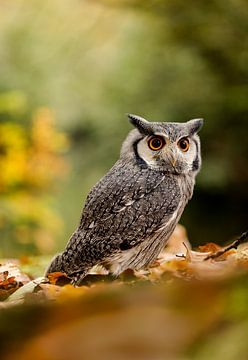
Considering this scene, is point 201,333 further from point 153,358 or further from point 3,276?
point 3,276

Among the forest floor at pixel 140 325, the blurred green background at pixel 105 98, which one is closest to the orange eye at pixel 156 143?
the forest floor at pixel 140 325

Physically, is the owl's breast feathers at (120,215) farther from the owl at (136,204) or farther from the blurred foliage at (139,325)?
the blurred foliage at (139,325)

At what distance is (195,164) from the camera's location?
3.21 meters

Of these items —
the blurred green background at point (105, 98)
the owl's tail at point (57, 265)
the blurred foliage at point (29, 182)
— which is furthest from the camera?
the blurred foliage at point (29, 182)

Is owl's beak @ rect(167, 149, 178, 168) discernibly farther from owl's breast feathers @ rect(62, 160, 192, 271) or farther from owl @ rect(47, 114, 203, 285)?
owl's breast feathers @ rect(62, 160, 192, 271)

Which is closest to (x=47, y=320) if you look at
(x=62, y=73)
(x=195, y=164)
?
(x=195, y=164)

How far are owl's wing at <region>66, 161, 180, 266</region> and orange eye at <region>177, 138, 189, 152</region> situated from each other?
212 mm

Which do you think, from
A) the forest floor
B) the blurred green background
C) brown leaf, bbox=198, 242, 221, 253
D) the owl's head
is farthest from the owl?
the blurred green background

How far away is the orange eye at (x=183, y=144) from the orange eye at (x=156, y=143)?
0.27 ft

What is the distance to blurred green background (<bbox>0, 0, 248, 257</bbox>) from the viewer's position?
8188 mm

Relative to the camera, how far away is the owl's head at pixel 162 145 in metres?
3.02

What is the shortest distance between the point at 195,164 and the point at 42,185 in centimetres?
740

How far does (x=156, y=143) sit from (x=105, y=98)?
9756mm

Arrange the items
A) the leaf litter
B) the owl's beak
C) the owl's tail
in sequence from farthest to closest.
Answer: the owl's beak, the owl's tail, the leaf litter
